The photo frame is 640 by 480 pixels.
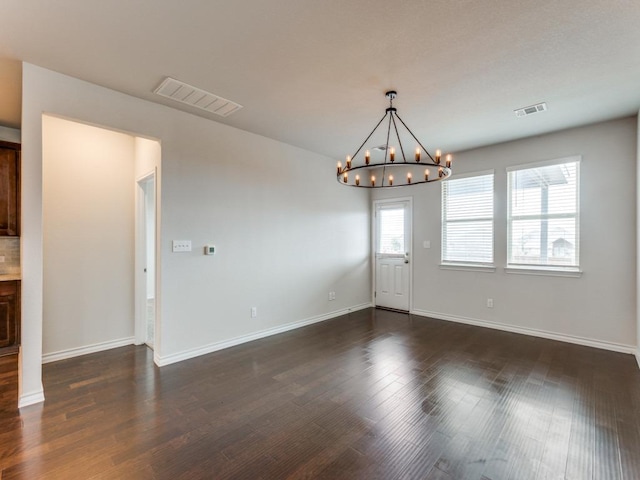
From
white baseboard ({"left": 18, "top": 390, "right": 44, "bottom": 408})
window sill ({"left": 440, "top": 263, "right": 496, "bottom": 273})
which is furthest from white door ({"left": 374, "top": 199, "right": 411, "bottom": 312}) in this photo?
white baseboard ({"left": 18, "top": 390, "right": 44, "bottom": 408})

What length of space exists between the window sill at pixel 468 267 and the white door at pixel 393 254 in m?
0.70

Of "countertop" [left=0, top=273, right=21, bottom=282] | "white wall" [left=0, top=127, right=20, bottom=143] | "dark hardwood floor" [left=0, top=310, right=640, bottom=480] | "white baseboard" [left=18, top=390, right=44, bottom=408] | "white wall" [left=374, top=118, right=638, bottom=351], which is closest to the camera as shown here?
"dark hardwood floor" [left=0, top=310, right=640, bottom=480]

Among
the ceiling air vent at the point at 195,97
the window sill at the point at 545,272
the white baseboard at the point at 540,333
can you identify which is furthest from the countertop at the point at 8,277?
the window sill at the point at 545,272

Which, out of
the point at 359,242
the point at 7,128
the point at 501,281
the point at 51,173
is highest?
the point at 7,128

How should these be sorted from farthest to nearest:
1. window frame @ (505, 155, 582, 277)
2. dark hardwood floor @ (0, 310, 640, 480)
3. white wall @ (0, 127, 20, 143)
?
window frame @ (505, 155, 582, 277)
white wall @ (0, 127, 20, 143)
dark hardwood floor @ (0, 310, 640, 480)

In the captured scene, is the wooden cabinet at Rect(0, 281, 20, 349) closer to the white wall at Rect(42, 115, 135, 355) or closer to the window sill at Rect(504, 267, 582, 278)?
the white wall at Rect(42, 115, 135, 355)

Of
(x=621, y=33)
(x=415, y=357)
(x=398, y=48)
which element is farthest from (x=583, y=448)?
(x=398, y=48)

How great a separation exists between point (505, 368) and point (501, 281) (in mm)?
1765

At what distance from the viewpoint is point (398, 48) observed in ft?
7.65

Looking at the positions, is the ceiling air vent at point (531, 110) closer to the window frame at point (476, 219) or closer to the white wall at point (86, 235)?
the window frame at point (476, 219)

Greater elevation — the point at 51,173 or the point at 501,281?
the point at 51,173

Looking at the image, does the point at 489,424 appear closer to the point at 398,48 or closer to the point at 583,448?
the point at 583,448

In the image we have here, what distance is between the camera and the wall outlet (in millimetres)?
3451

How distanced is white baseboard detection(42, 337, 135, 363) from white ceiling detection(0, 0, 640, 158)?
9.08 feet
